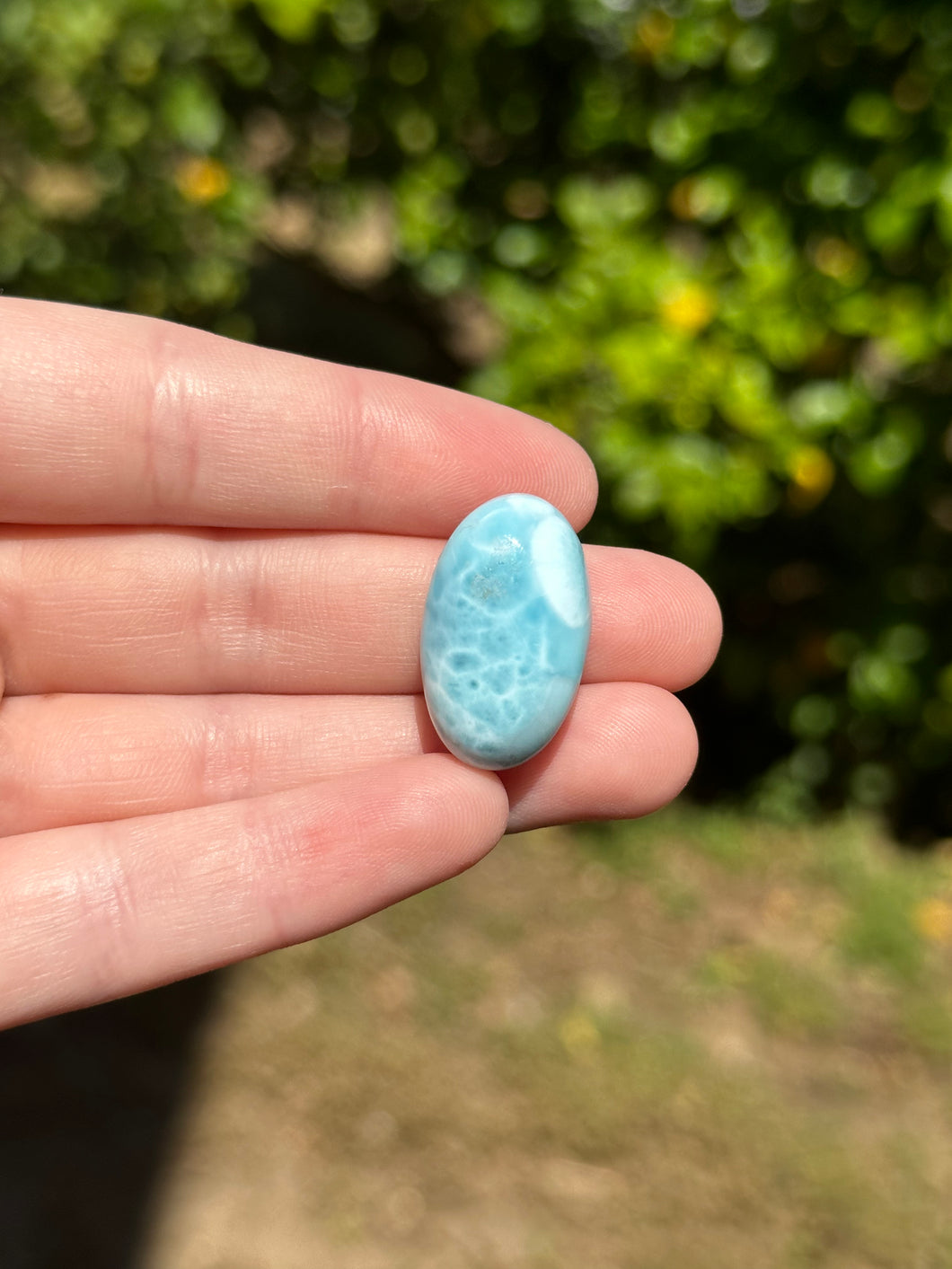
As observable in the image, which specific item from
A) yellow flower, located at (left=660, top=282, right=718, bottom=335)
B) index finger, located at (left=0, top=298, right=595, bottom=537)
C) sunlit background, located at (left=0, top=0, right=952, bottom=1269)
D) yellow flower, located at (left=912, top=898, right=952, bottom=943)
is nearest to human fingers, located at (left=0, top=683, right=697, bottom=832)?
index finger, located at (left=0, top=298, right=595, bottom=537)

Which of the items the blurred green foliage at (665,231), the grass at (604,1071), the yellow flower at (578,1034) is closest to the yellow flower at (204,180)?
the blurred green foliage at (665,231)

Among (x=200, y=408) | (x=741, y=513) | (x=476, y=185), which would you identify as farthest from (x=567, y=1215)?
(x=476, y=185)

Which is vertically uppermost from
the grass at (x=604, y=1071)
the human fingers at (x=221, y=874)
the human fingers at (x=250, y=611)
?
the human fingers at (x=250, y=611)

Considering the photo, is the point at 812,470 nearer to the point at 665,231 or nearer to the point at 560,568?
the point at 665,231

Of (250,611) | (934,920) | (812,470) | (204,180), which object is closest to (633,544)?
(812,470)

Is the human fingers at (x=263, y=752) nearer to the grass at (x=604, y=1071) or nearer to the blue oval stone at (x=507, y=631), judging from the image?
the blue oval stone at (x=507, y=631)

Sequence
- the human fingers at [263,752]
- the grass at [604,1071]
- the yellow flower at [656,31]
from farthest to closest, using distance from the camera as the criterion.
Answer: the yellow flower at [656,31], the grass at [604,1071], the human fingers at [263,752]

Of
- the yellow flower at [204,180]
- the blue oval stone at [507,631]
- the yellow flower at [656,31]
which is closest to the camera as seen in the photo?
the blue oval stone at [507,631]

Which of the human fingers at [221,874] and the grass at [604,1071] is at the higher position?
the human fingers at [221,874]

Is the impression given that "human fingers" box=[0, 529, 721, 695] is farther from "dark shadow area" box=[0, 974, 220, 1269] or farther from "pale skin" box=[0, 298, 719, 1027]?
"dark shadow area" box=[0, 974, 220, 1269]
